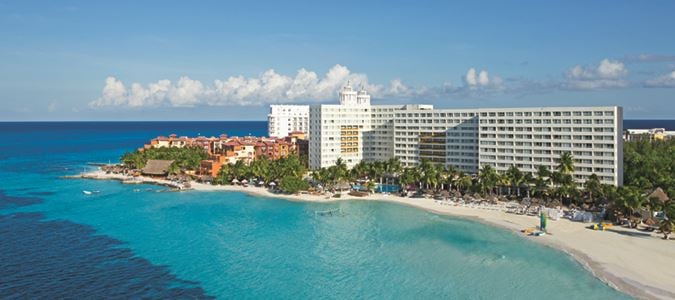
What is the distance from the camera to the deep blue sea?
45.2 m

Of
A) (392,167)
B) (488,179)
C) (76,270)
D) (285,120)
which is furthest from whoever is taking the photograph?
(285,120)

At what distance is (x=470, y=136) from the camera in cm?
9794

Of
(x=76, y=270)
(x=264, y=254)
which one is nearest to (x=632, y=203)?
(x=264, y=254)

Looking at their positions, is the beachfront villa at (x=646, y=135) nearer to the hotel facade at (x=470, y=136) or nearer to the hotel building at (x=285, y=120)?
the hotel facade at (x=470, y=136)

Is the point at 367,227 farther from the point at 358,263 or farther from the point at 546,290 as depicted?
the point at 546,290

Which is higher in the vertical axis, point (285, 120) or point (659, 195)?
point (285, 120)

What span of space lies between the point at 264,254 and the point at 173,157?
71.4 m

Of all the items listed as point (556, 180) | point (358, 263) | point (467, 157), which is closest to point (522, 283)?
point (358, 263)

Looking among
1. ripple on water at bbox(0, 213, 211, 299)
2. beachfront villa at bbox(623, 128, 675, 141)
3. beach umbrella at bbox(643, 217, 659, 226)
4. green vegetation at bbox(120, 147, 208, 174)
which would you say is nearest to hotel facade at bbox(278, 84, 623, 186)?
beach umbrella at bbox(643, 217, 659, 226)

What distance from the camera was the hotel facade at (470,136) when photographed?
79.8 meters

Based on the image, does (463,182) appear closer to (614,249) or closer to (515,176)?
(515,176)

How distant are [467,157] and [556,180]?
886 inches

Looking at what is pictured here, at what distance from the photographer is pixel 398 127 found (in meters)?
110

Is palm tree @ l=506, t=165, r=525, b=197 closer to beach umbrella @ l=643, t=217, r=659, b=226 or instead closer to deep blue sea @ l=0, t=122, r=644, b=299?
deep blue sea @ l=0, t=122, r=644, b=299
